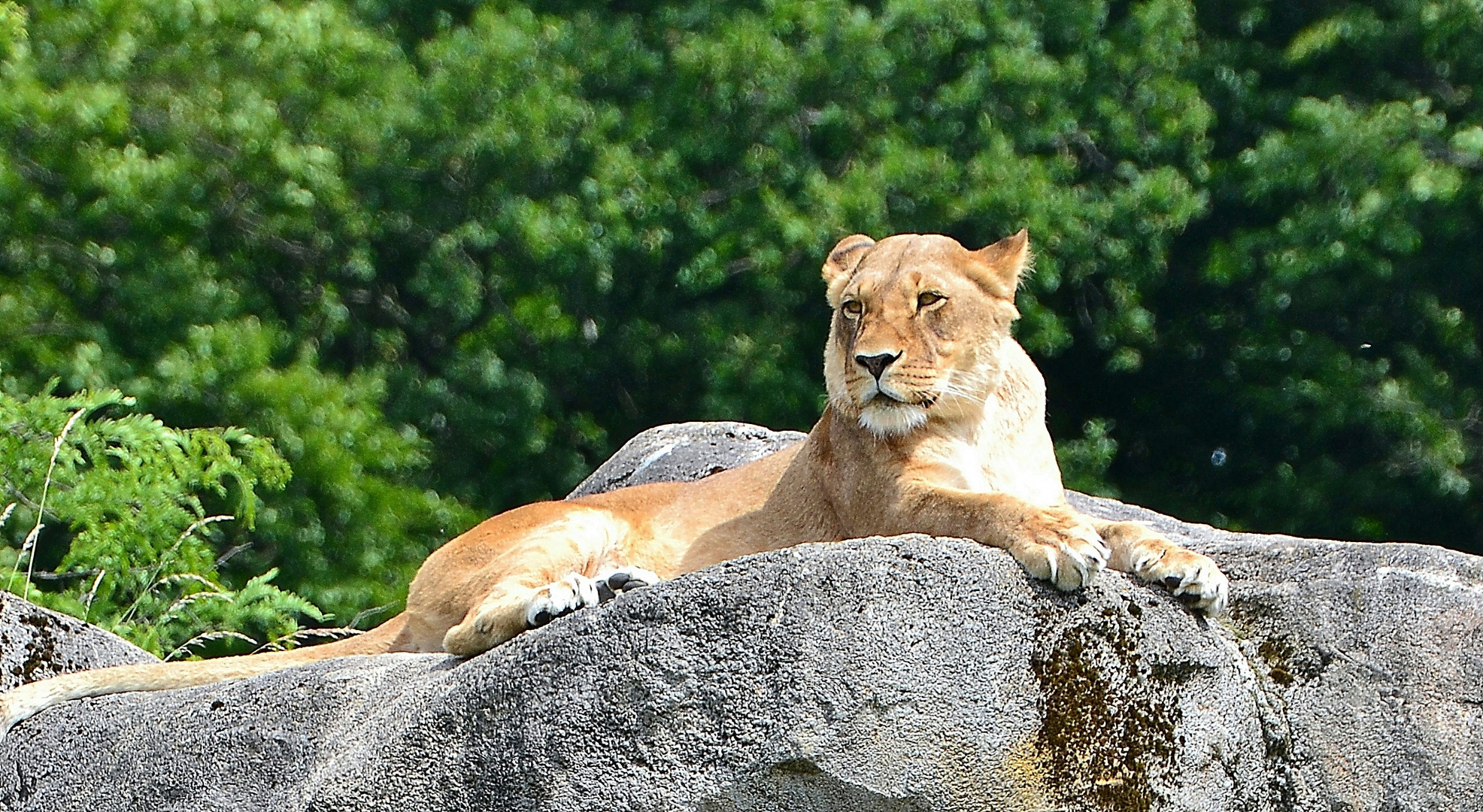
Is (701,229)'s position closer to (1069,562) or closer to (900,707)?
(1069,562)

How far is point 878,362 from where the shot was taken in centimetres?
530

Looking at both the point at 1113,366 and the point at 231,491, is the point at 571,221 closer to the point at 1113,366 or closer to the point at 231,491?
the point at 231,491

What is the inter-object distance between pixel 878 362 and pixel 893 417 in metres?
0.18

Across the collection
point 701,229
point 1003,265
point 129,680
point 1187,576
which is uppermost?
point 1003,265

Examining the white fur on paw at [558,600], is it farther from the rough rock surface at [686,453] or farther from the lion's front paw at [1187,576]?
the rough rock surface at [686,453]

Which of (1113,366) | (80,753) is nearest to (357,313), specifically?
(1113,366)

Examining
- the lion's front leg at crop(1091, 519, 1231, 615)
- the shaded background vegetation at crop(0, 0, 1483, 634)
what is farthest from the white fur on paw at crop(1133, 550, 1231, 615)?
the shaded background vegetation at crop(0, 0, 1483, 634)

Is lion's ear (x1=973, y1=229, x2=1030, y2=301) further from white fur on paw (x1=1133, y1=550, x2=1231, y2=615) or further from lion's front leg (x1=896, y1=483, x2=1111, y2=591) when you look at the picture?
white fur on paw (x1=1133, y1=550, x2=1231, y2=615)

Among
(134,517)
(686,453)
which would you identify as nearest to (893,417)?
(686,453)

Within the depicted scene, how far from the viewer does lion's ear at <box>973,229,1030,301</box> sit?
5.57m

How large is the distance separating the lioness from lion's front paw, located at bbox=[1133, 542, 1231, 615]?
5.0 inches

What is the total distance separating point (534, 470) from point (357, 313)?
1.91 m

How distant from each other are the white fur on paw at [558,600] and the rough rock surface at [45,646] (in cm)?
201

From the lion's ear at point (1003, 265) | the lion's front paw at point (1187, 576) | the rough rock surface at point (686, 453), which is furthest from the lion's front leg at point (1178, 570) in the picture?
the rough rock surface at point (686, 453)
